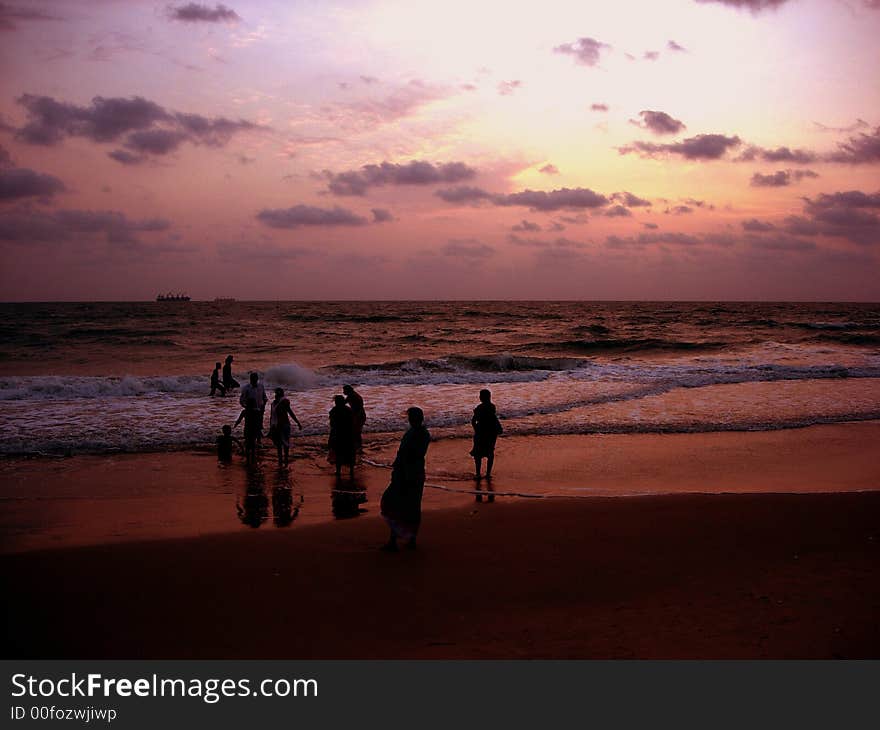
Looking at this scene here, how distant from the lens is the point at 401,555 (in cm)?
754

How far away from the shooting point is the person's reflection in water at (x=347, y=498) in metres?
9.65

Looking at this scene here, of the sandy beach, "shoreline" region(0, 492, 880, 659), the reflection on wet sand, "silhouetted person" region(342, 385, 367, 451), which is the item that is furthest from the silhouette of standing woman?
the reflection on wet sand

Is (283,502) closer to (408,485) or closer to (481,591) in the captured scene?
(408,485)

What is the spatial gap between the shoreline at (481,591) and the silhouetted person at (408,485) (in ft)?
1.01

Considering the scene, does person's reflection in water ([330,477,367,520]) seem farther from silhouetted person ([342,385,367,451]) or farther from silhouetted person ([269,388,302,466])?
silhouetted person ([269,388,302,466])

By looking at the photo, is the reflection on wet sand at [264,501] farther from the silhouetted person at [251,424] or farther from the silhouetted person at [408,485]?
the silhouetted person at [408,485]

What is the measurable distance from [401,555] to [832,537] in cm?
499

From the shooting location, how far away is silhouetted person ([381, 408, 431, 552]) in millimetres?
7500

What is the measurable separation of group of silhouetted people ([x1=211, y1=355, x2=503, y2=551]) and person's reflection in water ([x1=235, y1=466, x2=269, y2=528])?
44.2 inches

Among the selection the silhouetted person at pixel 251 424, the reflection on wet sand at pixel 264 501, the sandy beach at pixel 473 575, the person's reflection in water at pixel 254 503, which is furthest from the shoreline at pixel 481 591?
the silhouetted person at pixel 251 424

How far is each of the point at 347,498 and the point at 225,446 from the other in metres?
4.69

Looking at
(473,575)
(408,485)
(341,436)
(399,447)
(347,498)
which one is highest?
(399,447)

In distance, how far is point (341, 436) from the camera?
11773 mm

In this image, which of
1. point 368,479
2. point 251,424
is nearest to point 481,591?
point 368,479
